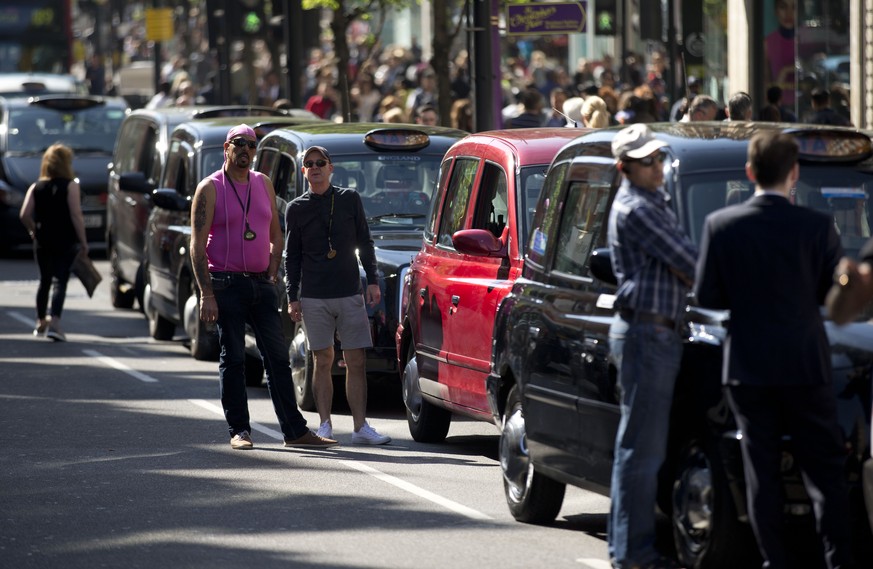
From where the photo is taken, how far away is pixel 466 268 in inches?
411

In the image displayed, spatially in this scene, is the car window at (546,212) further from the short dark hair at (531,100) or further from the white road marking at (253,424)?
the short dark hair at (531,100)

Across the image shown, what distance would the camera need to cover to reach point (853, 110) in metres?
22.1

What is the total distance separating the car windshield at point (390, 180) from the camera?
13320 mm

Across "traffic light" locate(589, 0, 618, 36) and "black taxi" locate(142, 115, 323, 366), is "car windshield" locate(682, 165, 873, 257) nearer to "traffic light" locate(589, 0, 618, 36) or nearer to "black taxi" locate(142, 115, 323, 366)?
"black taxi" locate(142, 115, 323, 366)

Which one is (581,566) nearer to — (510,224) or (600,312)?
(600,312)

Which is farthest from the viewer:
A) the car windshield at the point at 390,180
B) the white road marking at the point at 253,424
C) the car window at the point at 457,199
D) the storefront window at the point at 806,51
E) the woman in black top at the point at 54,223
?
the storefront window at the point at 806,51

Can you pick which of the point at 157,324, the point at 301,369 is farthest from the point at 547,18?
the point at 301,369

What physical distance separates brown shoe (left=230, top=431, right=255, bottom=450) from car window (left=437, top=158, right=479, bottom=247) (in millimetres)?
1608

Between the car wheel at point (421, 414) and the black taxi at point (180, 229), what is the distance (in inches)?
153

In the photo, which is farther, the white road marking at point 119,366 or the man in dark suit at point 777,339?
the white road marking at point 119,366

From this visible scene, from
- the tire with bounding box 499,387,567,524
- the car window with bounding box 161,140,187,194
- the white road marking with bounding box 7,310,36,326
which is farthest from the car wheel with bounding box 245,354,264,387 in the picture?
the tire with bounding box 499,387,567,524

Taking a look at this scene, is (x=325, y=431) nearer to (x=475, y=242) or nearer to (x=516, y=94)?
(x=475, y=242)

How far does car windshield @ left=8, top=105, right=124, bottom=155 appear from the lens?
2583 centimetres

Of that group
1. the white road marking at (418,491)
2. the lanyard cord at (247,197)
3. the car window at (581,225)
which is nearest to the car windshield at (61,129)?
the lanyard cord at (247,197)
